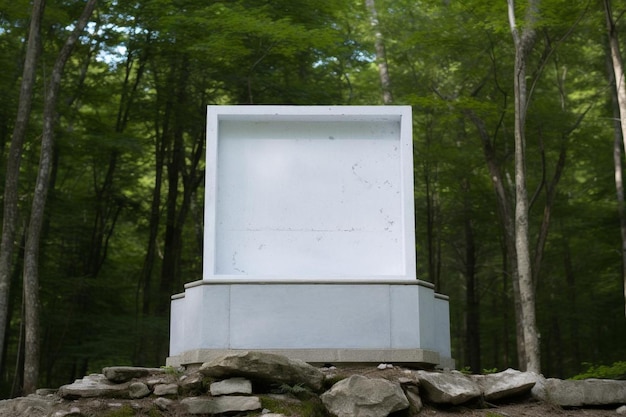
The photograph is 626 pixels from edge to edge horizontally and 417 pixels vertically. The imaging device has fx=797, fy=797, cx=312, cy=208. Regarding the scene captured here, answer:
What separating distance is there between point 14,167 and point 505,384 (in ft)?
29.3

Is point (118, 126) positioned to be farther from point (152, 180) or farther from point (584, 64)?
point (584, 64)

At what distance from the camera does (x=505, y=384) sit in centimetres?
776

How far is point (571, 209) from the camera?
19125 millimetres

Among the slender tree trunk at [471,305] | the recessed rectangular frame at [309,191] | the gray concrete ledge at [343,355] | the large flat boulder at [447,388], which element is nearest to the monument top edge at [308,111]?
the recessed rectangular frame at [309,191]

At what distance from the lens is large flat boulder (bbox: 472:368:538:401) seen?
767cm

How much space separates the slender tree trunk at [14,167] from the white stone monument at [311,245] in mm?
4709

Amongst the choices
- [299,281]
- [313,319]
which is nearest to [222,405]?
[313,319]

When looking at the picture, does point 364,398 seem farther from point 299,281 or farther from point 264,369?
point 299,281

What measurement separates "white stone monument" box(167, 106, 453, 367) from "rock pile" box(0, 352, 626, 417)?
0.50m

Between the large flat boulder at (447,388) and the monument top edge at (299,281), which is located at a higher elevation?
the monument top edge at (299,281)

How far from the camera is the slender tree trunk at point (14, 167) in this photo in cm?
1251

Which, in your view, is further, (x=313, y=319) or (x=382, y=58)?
(x=382, y=58)

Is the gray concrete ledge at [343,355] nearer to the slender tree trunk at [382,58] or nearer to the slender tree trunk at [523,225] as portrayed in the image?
the slender tree trunk at [523,225]

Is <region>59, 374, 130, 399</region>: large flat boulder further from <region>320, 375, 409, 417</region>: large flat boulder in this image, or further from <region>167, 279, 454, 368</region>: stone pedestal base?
<region>320, 375, 409, 417</region>: large flat boulder
